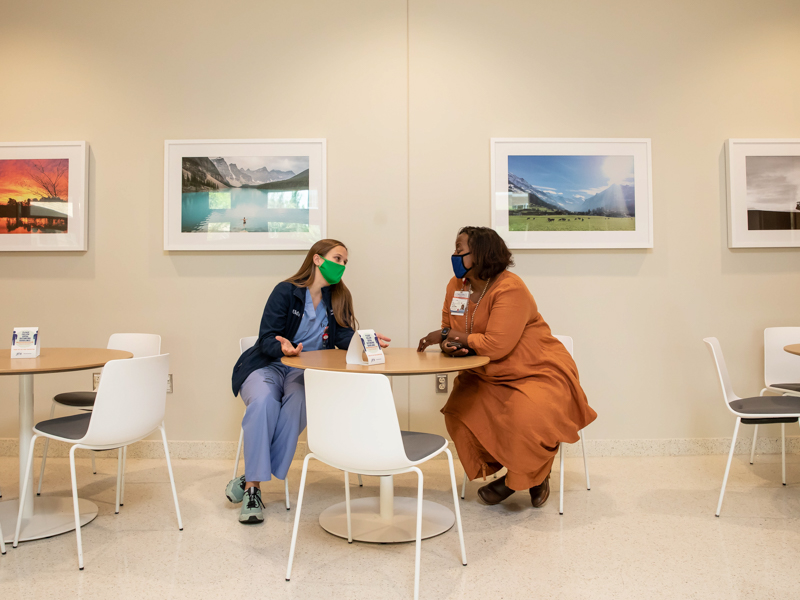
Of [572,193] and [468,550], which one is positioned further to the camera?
[572,193]

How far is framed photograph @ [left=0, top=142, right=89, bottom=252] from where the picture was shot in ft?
12.0

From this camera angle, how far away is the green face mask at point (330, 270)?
2.94 meters

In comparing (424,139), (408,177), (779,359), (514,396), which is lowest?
(514,396)

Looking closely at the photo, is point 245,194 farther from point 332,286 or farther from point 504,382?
point 504,382

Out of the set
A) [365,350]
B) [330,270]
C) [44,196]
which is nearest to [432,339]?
[365,350]

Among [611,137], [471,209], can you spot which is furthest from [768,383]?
[471,209]

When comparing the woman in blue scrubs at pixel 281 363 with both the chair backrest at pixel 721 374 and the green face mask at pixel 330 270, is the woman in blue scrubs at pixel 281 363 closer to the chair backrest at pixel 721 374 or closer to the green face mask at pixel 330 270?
the green face mask at pixel 330 270

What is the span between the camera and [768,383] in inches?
136

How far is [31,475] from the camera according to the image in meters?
2.42

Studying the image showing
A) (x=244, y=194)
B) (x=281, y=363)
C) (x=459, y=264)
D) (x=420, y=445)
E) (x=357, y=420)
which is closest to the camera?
(x=357, y=420)

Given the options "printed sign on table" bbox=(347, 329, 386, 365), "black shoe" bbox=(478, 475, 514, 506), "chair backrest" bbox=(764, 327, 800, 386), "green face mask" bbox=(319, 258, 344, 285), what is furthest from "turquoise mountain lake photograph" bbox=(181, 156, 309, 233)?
"chair backrest" bbox=(764, 327, 800, 386)

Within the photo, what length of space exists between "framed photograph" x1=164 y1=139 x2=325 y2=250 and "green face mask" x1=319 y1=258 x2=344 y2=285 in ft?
2.40

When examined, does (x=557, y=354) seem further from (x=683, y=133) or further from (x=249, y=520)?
(x=683, y=133)

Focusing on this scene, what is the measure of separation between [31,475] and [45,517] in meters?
0.29
